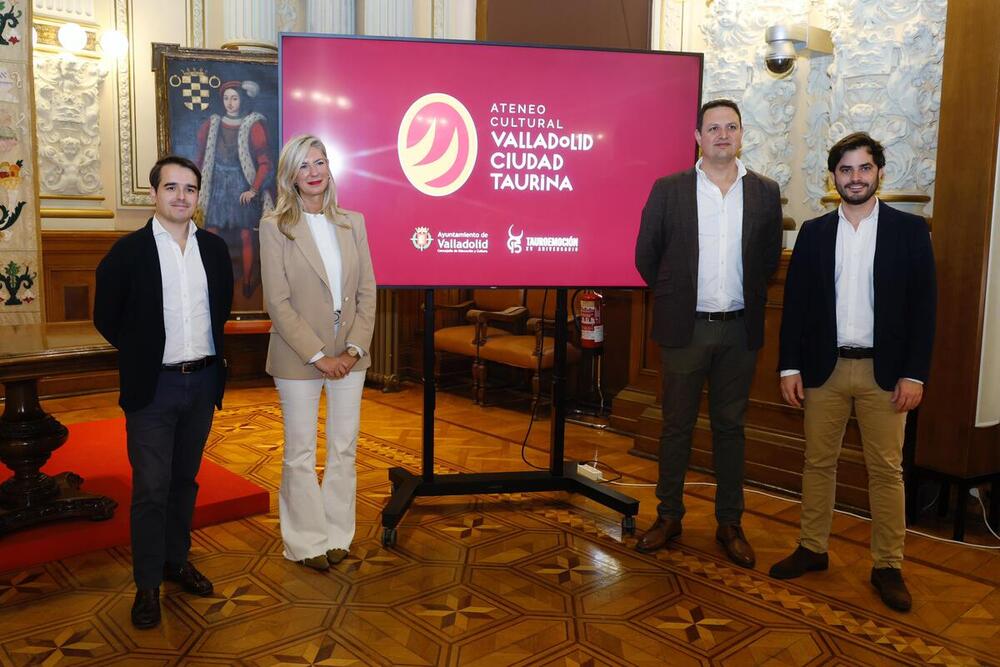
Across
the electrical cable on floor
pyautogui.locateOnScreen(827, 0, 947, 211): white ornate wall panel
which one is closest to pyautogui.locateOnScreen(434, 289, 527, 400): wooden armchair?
the electrical cable on floor

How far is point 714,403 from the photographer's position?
10.4 ft

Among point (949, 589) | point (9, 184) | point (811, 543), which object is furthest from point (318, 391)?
point (949, 589)

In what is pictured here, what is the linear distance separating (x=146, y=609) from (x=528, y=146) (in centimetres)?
209

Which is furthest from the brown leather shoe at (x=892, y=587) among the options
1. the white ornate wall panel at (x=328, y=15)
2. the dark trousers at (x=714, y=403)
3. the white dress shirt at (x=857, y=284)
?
the white ornate wall panel at (x=328, y=15)

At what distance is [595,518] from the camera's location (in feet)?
11.7

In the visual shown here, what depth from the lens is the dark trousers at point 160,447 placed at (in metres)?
2.50

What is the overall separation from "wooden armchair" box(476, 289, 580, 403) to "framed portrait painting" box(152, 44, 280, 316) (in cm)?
165

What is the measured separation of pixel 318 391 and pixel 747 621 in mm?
1597

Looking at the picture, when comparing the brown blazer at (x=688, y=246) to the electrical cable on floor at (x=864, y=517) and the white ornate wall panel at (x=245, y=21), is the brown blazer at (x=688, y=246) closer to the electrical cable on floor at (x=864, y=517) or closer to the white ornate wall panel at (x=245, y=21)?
the electrical cable on floor at (x=864, y=517)

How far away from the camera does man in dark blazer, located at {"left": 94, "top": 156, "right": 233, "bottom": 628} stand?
8.02ft

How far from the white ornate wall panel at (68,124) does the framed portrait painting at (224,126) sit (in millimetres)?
1104

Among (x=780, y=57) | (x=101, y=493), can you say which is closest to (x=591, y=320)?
(x=780, y=57)

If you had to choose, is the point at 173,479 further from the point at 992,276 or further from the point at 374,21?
the point at 374,21

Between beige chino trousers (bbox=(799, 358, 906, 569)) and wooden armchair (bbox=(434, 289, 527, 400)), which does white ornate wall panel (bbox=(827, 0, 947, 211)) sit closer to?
beige chino trousers (bbox=(799, 358, 906, 569))
